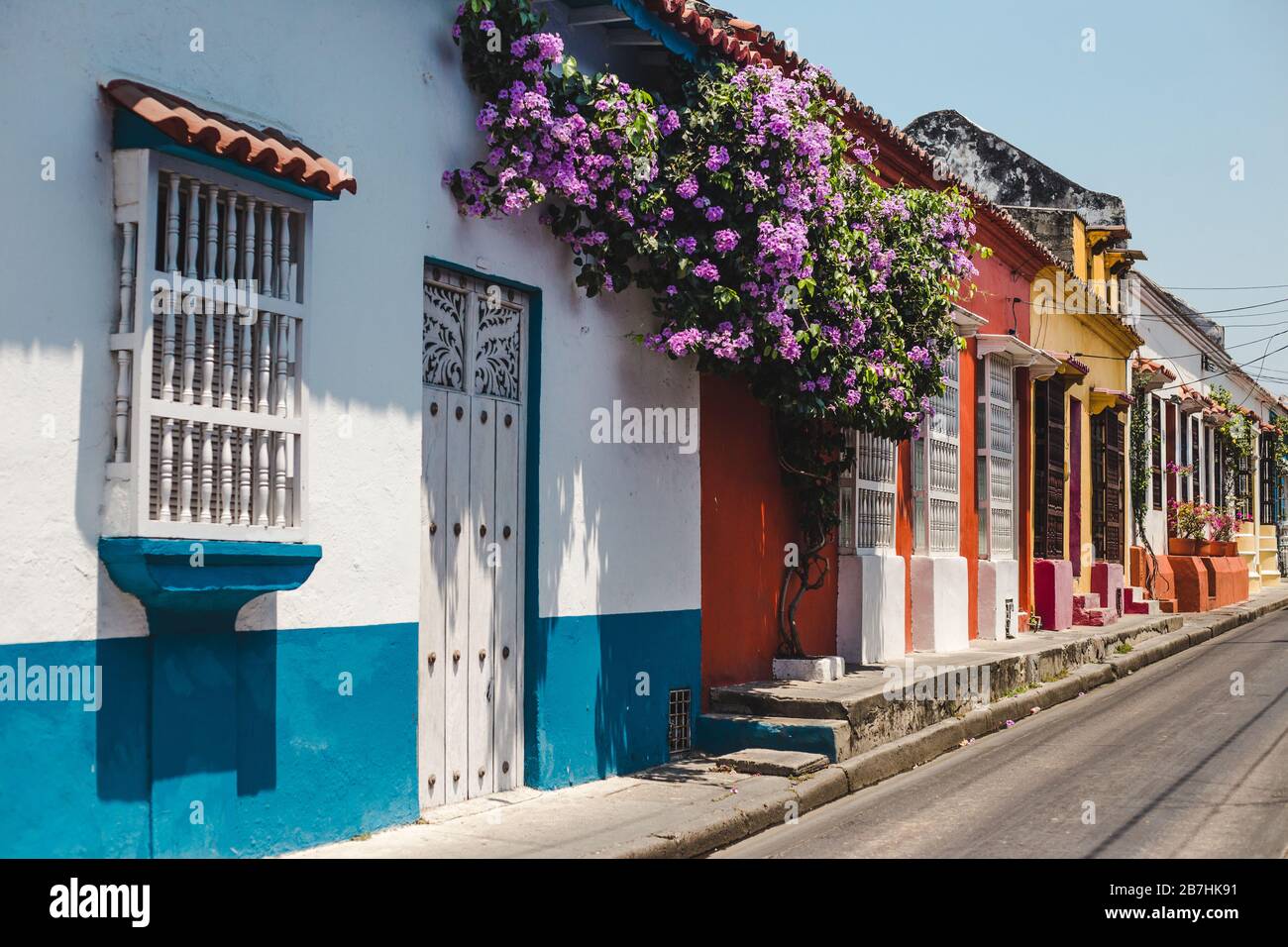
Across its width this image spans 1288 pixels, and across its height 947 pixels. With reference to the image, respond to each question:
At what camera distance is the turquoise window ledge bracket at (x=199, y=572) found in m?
4.89

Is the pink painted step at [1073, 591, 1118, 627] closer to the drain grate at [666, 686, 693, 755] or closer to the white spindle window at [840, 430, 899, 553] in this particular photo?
the white spindle window at [840, 430, 899, 553]

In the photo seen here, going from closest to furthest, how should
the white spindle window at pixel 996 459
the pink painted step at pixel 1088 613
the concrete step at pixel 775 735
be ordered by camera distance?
the concrete step at pixel 775 735 → the white spindle window at pixel 996 459 → the pink painted step at pixel 1088 613

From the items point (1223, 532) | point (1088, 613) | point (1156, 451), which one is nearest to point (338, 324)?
point (1088, 613)

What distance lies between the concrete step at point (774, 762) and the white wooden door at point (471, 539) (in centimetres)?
153

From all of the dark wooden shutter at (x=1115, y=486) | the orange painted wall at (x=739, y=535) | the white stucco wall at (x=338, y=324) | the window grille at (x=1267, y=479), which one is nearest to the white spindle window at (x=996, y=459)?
the orange painted wall at (x=739, y=535)

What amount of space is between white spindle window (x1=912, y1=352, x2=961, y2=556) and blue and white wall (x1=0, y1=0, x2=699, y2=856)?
4.65m

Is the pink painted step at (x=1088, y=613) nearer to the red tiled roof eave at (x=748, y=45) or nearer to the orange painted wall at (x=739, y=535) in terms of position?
the red tiled roof eave at (x=748, y=45)

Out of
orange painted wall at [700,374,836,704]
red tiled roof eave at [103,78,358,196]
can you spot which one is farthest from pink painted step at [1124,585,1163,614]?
red tiled roof eave at [103,78,358,196]

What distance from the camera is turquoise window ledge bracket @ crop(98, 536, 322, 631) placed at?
4895mm

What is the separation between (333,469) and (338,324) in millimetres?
668

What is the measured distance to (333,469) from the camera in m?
6.10

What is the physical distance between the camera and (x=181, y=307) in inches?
201
